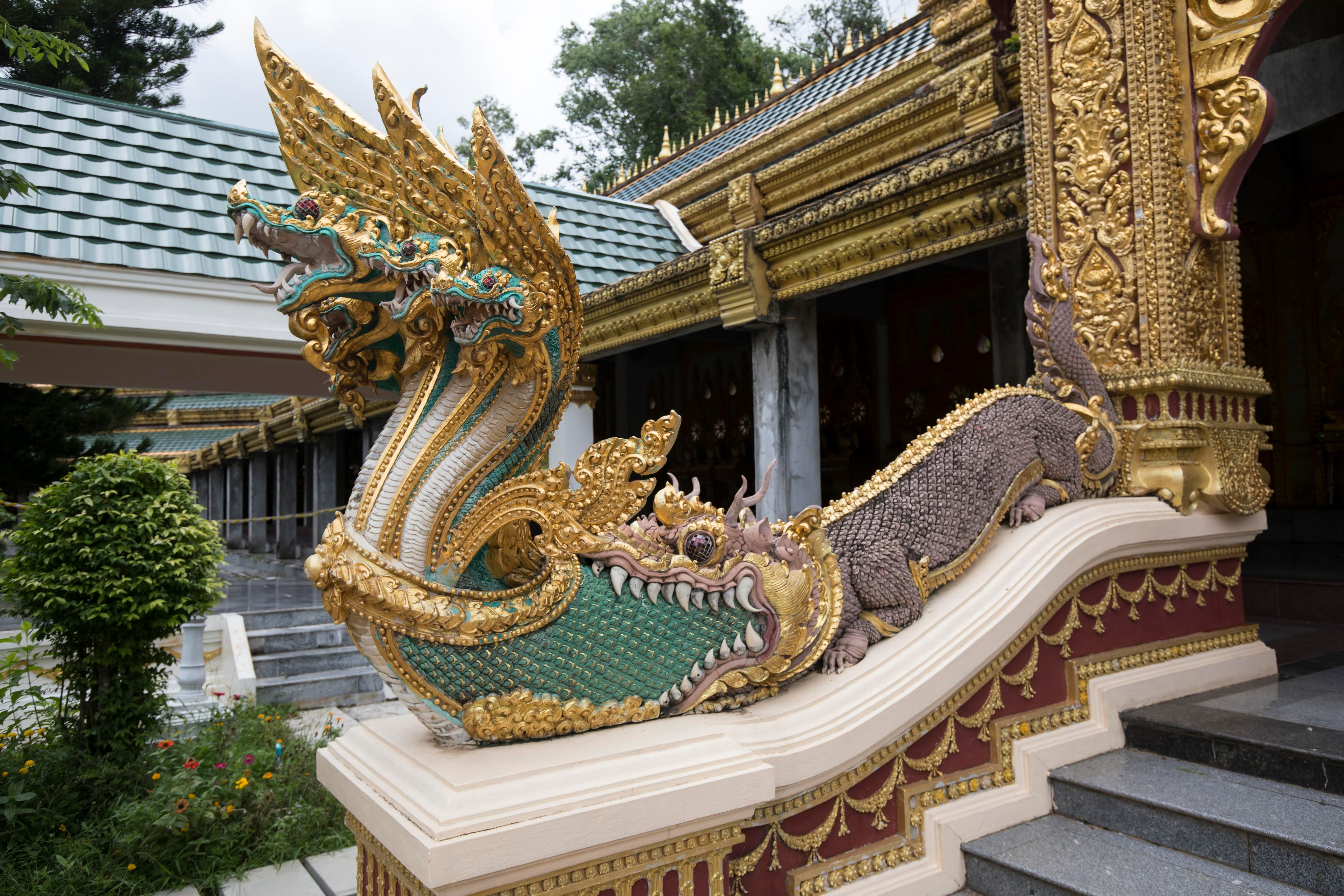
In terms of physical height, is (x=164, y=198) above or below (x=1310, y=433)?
above

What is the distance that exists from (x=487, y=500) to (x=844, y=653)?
0.96m

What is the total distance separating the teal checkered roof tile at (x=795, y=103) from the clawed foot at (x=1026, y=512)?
638cm

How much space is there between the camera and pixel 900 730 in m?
1.95

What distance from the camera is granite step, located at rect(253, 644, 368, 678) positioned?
20.2 ft

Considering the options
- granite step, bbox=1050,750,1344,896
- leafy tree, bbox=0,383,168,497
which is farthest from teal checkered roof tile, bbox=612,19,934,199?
granite step, bbox=1050,750,1344,896

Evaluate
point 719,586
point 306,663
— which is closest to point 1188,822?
point 719,586

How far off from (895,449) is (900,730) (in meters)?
6.25

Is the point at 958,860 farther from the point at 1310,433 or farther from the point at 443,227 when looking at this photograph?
the point at 1310,433

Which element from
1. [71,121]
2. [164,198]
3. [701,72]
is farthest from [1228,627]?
[701,72]

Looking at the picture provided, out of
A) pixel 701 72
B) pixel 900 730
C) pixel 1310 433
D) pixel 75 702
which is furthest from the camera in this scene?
pixel 701 72

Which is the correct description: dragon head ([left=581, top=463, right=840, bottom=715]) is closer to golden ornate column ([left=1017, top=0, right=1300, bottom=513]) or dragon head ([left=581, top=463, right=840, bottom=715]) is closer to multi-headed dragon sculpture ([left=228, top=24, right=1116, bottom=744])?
multi-headed dragon sculpture ([left=228, top=24, right=1116, bottom=744])

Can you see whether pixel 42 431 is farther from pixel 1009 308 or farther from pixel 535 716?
pixel 1009 308

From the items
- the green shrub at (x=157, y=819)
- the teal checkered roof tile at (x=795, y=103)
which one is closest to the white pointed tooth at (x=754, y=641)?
the green shrub at (x=157, y=819)

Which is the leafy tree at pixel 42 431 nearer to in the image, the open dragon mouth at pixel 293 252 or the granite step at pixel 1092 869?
the open dragon mouth at pixel 293 252
